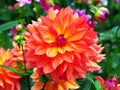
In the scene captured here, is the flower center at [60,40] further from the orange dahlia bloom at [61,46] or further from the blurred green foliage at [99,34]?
the blurred green foliage at [99,34]

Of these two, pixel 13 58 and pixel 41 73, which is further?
pixel 13 58

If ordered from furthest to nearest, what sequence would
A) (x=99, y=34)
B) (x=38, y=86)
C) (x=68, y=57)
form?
Answer: (x=99, y=34) → (x=38, y=86) → (x=68, y=57)

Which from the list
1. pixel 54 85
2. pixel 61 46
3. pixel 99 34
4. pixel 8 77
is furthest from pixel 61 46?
pixel 99 34

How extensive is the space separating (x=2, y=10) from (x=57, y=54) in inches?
57.4

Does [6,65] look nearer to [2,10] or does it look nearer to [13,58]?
[13,58]

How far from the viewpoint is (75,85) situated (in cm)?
110

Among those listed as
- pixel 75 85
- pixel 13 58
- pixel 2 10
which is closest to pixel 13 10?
pixel 2 10

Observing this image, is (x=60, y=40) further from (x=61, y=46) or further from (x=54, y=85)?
(x=54, y=85)

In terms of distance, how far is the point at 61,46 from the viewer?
1.06 metres

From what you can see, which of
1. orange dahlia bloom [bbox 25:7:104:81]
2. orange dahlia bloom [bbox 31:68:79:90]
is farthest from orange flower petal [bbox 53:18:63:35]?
orange dahlia bloom [bbox 31:68:79:90]

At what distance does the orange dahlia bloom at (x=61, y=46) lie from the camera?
3.35ft

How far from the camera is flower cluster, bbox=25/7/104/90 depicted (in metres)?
1.02

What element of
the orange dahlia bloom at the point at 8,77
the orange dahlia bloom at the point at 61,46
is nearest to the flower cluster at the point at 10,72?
the orange dahlia bloom at the point at 8,77

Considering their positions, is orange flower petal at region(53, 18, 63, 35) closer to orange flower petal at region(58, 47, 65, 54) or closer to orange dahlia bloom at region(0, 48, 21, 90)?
orange flower petal at region(58, 47, 65, 54)
